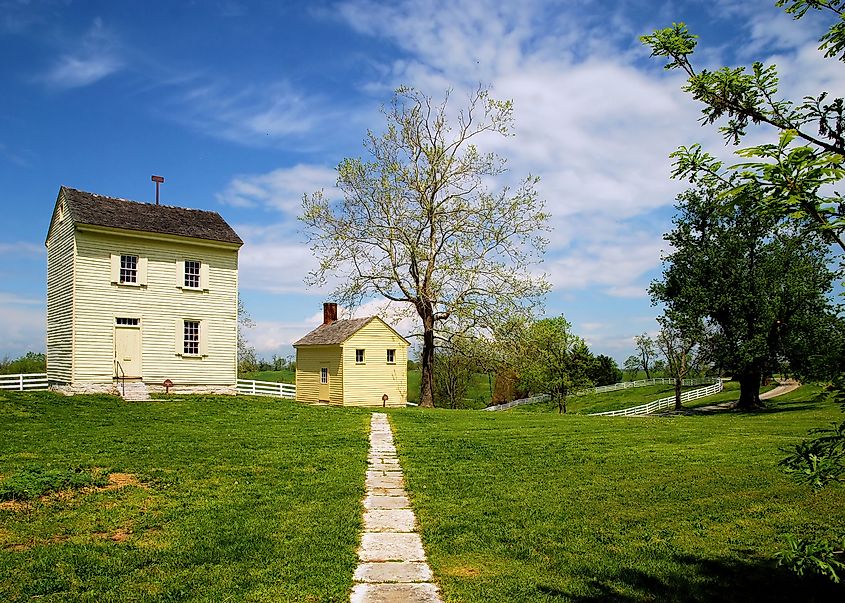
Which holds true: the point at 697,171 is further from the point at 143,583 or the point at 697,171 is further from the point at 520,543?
the point at 143,583

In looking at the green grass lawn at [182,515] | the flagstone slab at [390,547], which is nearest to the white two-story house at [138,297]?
the green grass lawn at [182,515]

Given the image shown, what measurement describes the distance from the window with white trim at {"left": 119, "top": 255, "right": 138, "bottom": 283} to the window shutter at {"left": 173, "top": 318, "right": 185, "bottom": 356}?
2.45m

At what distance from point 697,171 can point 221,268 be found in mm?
25741

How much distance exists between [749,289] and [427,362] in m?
16.2

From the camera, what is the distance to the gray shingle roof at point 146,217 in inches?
991

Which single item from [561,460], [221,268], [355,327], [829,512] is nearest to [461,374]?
[355,327]

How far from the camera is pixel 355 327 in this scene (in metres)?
30.4

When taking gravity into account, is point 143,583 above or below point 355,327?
below

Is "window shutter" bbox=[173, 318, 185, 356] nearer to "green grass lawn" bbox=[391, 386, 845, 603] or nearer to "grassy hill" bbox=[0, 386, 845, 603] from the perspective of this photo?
"grassy hill" bbox=[0, 386, 845, 603]

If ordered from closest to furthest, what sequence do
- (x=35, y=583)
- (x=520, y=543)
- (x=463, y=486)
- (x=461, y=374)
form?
(x=35, y=583), (x=520, y=543), (x=463, y=486), (x=461, y=374)

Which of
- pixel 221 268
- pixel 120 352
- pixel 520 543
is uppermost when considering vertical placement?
pixel 221 268

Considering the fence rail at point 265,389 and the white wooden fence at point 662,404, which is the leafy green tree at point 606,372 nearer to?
the white wooden fence at point 662,404

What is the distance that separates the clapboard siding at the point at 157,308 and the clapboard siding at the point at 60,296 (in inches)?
23.4

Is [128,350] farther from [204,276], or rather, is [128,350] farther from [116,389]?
[204,276]
